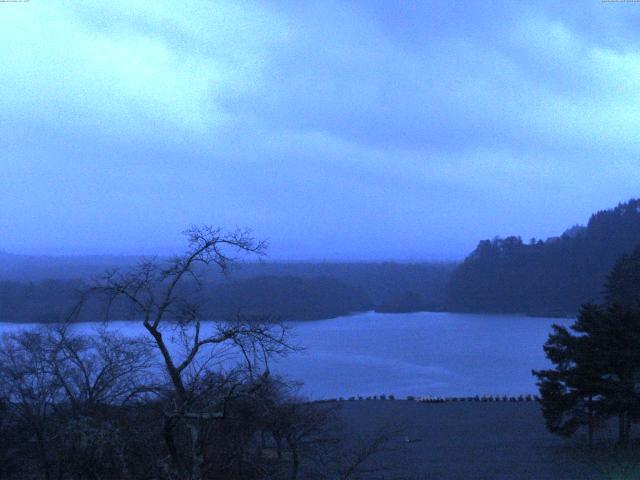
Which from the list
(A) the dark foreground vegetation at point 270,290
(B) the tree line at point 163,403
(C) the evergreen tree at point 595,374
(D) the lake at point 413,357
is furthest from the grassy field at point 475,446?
(A) the dark foreground vegetation at point 270,290

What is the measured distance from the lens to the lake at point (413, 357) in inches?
852

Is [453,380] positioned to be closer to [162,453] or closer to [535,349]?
[535,349]

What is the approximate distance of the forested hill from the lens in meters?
52.1

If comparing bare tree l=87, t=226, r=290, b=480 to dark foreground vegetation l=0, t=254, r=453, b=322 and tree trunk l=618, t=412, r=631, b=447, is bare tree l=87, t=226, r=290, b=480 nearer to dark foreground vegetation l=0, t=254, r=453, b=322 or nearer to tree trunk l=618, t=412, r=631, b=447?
dark foreground vegetation l=0, t=254, r=453, b=322

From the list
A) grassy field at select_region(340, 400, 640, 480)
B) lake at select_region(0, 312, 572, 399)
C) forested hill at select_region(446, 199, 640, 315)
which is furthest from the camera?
forested hill at select_region(446, 199, 640, 315)

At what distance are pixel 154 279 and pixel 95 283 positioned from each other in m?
0.34

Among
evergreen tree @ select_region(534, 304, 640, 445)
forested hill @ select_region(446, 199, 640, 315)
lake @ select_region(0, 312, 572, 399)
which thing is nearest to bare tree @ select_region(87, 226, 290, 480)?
evergreen tree @ select_region(534, 304, 640, 445)

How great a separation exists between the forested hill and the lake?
7.07 metres

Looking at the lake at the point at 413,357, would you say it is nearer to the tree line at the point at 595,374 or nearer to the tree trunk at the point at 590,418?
the tree line at the point at 595,374

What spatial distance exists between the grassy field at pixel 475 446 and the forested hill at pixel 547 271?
37.6 meters

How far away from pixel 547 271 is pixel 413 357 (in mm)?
30154

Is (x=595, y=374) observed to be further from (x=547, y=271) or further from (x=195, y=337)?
(x=547, y=271)

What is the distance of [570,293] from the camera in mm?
52188

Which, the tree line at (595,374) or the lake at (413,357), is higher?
the tree line at (595,374)
